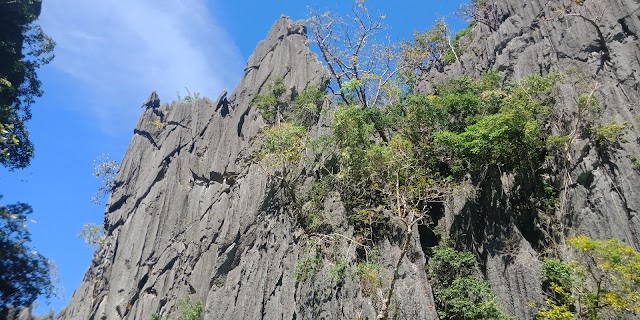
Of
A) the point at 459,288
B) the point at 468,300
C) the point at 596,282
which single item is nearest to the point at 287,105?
the point at 459,288

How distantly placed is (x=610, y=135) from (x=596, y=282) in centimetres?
636

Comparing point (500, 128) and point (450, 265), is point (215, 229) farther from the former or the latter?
point (500, 128)

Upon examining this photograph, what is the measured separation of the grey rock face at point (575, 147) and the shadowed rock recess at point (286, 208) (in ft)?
0.14

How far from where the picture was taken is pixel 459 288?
1582cm

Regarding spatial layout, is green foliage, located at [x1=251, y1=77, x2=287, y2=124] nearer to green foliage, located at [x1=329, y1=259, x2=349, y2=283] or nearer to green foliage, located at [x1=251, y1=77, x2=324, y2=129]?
green foliage, located at [x1=251, y1=77, x2=324, y2=129]

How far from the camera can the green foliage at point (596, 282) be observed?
40.8 feet

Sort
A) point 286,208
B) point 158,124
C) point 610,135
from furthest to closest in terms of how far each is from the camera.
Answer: point 158,124, point 286,208, point 610,135

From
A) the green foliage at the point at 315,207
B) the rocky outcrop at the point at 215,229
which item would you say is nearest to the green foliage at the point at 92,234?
the rocky outcrop at the point at 215,229

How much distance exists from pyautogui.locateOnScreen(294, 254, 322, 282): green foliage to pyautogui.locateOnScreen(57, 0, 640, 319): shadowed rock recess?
0.69 feet

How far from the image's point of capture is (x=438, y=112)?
2025 cm

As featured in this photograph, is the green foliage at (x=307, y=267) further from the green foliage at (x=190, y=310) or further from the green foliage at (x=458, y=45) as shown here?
the green foliage at (x=458, y=45)

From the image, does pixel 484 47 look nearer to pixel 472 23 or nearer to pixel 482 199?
pixel 472 23

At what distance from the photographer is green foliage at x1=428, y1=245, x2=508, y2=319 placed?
15016mm

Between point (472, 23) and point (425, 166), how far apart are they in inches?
648
